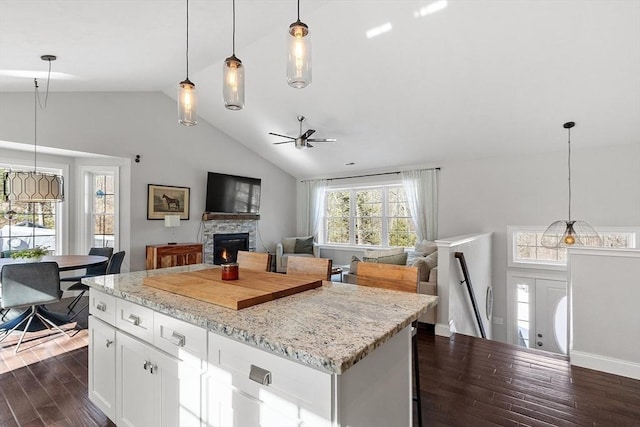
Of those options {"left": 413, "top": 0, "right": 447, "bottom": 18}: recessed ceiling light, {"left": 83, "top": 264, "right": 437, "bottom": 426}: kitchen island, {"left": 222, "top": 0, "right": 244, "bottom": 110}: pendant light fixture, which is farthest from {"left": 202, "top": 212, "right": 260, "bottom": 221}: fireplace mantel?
{"left": 413, "top": 0, "right": 447, "bottom": 18}: recessed ceiling light

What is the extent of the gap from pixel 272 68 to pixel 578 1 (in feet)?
11.3

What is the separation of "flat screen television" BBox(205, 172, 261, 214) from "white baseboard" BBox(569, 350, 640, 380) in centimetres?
576

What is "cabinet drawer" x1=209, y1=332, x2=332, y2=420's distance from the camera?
970 mm

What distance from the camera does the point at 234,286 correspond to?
1.66m

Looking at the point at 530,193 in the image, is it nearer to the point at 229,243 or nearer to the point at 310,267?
the point at 310,267

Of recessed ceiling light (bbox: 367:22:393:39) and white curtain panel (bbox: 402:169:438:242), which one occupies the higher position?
recessed ceiling light (bbox: 367:22:393:39)

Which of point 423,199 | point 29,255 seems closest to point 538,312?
point 423,199

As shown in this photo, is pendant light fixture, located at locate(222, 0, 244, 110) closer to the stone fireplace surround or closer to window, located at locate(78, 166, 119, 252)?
window, located at locate(78, 166, 119, 252)

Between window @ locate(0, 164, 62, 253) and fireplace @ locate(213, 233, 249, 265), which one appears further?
fireplace @ locate(213, 233, 249, 265)

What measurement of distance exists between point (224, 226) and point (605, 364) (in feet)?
19.8

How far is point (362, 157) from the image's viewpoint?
21.4ft

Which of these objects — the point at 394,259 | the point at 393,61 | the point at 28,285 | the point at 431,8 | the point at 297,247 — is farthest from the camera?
the point at 297,247

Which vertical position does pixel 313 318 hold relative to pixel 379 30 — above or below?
below

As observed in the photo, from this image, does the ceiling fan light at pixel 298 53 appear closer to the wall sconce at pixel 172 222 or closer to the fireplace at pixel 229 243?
the wall sconce at pixel 172 222
